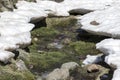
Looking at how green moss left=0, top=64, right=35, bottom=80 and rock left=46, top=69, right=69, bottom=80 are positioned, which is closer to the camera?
green moss left=0, top=64, right=35, bottom=80

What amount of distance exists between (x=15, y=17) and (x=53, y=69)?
5.74 m

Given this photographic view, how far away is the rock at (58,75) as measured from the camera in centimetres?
1573

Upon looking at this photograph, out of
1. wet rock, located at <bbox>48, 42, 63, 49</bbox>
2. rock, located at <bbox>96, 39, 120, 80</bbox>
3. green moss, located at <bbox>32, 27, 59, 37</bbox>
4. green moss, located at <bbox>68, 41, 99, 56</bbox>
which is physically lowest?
green moss, located at <bbox>32, 27, 59, 37</bbox>

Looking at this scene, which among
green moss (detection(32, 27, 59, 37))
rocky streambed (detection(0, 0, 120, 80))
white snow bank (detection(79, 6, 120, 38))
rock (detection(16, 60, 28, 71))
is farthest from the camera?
green moss (detection(32, 27, 59, 37))

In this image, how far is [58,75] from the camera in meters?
15.8

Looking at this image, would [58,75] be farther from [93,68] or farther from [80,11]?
[80,11]

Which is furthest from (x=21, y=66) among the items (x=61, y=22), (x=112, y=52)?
(x=61, y=22)

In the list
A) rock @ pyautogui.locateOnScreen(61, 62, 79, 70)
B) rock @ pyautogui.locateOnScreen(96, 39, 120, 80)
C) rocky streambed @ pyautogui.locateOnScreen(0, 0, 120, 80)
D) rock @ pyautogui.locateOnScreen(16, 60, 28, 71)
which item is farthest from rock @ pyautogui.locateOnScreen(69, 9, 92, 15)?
rock @ pyautogui.locateOnScreen(16, 60, 28, 71)

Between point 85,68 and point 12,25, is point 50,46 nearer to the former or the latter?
point 12,25

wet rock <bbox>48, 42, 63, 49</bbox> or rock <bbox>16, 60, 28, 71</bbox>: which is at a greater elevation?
rock <bbox>16, 60, 28, 71</bbox>

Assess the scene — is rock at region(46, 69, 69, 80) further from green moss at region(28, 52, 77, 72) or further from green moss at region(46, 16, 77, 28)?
green moss at region(46, 16, 77, 28)

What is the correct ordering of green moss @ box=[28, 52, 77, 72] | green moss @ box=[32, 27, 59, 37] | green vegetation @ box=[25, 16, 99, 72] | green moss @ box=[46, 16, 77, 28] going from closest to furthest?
1. green moss @ box=[28, 52, 77, 72]
2. green vegetation @ box=[25, 16, 99, 72]
3. green moss @ box=[32, 27, 59, 37]
4. green moss @ box=[46, 16, 77, 28]

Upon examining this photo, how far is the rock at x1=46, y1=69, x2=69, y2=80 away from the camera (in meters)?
15.7

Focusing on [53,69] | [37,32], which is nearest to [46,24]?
[37,32]
